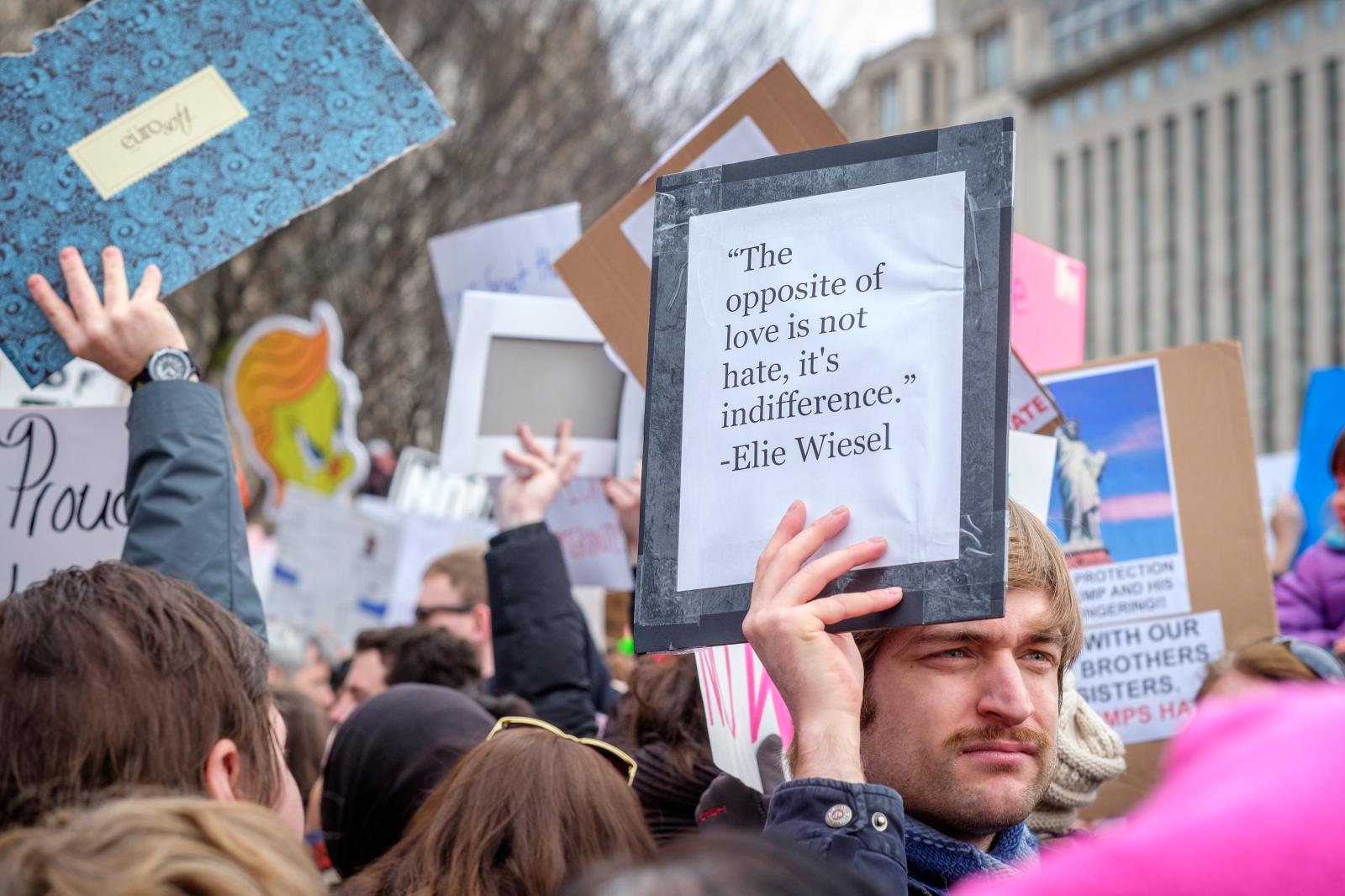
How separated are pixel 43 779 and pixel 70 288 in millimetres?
1242

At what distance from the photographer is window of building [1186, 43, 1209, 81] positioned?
248 feet

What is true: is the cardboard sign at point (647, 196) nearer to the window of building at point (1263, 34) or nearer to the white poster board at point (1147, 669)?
the white poster board at point (1147, 669)

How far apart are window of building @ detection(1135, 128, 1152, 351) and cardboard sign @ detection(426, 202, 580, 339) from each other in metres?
77.6

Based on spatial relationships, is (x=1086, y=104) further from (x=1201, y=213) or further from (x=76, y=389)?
(x=76, y=389)

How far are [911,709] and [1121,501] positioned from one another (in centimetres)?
172

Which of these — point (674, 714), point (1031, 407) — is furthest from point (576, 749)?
point (1031, 407)

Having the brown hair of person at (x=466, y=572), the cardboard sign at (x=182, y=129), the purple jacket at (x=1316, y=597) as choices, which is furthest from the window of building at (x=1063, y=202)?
the cardboard sign at (x=182, y=129)

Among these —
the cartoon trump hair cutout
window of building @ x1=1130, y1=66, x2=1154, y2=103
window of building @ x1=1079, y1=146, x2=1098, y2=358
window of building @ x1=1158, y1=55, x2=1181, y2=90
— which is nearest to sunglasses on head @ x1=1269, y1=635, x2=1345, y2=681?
the cartoon trump hair cutout

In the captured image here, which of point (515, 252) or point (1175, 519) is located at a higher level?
point (515, 252)

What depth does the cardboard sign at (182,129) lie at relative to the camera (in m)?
2.68

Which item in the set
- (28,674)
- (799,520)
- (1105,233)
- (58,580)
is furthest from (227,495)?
(1105,233)

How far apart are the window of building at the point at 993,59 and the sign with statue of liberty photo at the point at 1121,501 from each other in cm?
8586

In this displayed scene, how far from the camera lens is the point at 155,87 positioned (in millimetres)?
2773

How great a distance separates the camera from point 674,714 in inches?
116
